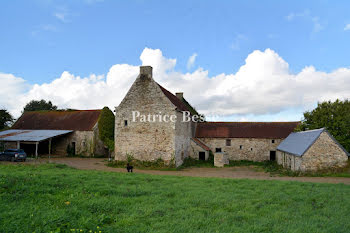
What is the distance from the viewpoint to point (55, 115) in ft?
122

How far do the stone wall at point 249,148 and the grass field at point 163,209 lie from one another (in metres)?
18.8

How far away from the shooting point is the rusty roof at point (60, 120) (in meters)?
33.4

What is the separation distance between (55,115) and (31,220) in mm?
34468

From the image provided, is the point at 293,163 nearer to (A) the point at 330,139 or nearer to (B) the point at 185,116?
(A) the point at 330,139

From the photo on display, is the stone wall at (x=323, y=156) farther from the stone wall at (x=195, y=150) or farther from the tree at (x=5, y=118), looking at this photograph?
the tree at (x=5, y=118)

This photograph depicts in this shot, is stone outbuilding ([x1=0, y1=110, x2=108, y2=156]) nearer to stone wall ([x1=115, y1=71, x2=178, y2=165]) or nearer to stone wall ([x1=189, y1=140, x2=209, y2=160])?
stone wall ([x1=115, y1=71, x2=178, y2=165])

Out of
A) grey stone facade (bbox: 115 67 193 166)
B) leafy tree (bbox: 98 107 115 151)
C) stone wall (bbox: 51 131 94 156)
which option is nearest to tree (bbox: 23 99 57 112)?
stone wall (bbox: 51 131 94 156)

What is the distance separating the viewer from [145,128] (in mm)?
23953

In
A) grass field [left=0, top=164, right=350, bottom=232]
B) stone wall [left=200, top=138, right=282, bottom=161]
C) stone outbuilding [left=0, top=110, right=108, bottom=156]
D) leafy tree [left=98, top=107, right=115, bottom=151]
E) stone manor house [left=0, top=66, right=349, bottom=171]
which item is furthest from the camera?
leafy tree [left=98, top=107, right=115, bottom=151]

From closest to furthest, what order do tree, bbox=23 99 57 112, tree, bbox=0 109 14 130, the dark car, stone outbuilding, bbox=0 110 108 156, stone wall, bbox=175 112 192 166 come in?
1. stone wall, bbox=175 112 192 166
2. the dark car
3. stone outbuilding, bbox=0 110 108 156
4. tree, bbox=0 109 14 130
5. tree, bbox=23 99 57 112

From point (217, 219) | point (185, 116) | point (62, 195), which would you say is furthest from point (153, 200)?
point (185, 116)

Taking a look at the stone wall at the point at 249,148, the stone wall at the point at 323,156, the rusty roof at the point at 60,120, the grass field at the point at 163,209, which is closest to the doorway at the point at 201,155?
the stone wall at the point at 249,148

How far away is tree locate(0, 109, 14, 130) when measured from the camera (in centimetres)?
3869

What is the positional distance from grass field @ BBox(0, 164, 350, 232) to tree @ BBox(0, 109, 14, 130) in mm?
35065
